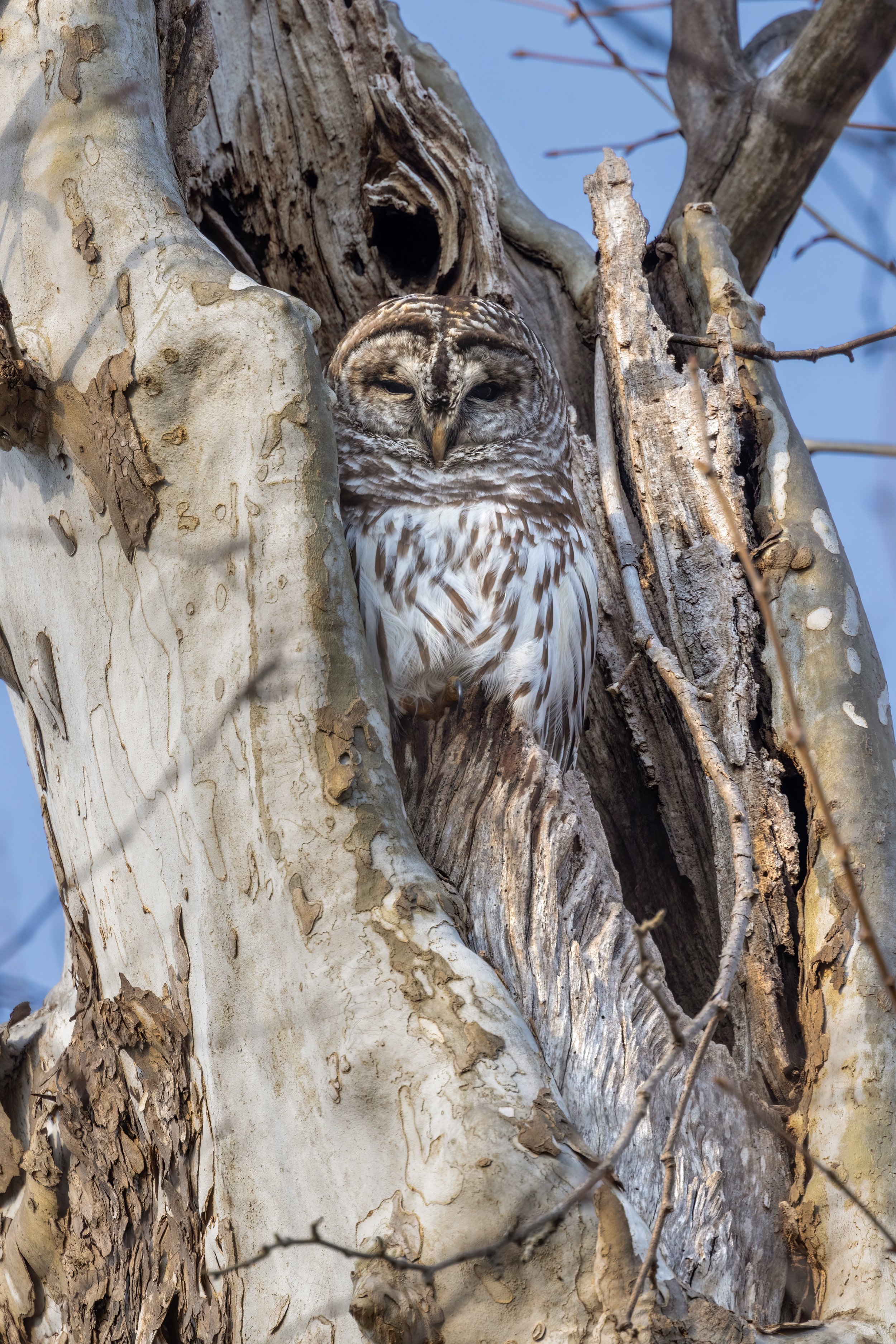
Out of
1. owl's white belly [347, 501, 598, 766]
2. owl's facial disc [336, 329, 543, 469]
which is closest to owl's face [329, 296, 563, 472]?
owl's facial disc [336, 329, 543, 469]

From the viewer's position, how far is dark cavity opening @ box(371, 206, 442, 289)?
409 centimetres

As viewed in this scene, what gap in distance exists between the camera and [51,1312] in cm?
243

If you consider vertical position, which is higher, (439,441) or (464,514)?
(439,441)

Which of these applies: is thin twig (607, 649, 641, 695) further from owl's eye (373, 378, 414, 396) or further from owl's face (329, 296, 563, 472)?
owl's eye (373, 378, 414, 396)

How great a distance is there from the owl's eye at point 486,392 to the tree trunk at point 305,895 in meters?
0.81

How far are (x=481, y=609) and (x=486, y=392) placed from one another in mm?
915

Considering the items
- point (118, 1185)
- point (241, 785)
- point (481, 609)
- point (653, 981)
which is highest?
point (481, 609)

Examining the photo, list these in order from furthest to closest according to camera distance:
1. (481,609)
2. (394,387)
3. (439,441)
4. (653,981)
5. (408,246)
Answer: (408,246), (394,387), (439,441), (481,609), (653,981)

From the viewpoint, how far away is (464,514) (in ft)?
10.2

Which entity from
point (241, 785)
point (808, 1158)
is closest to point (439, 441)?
point (241, 785)

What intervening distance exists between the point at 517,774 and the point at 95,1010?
39.9 inches

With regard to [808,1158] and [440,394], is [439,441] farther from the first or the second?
[808,1158]

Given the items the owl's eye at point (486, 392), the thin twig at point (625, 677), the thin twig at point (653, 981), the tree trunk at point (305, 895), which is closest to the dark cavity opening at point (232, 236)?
the tree trunk at point (305, 895)

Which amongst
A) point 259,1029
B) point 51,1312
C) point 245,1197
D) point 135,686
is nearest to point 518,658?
point 135,686
